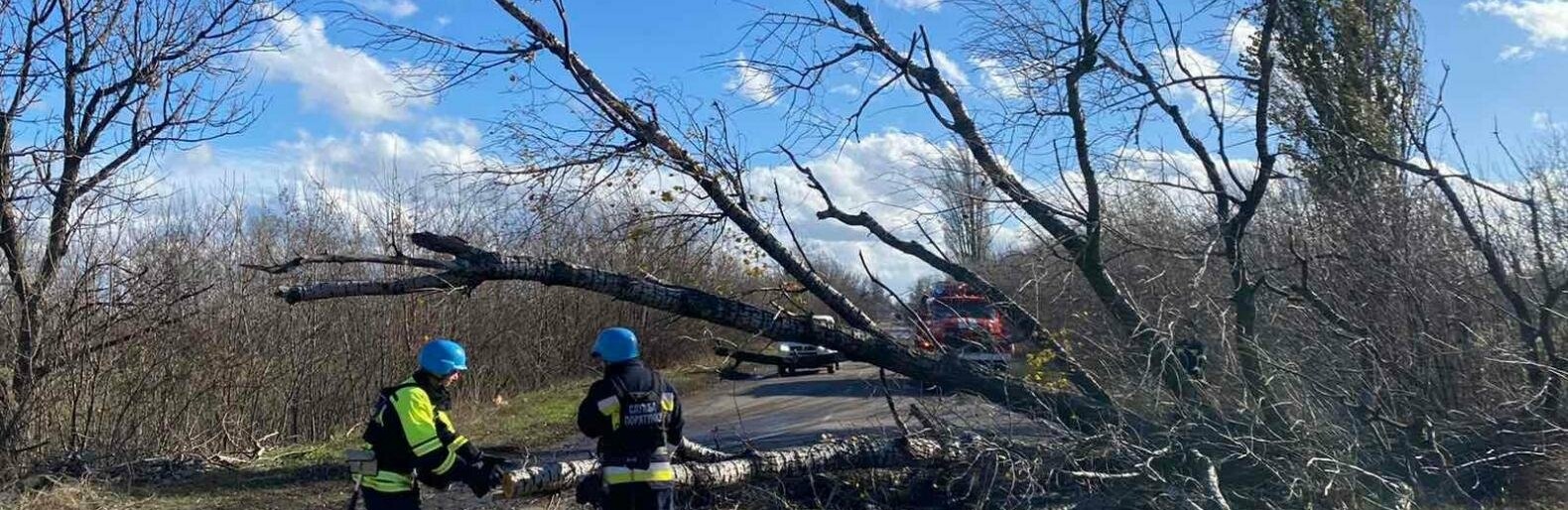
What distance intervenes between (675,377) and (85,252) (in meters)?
13.7

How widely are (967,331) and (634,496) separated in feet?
15.1

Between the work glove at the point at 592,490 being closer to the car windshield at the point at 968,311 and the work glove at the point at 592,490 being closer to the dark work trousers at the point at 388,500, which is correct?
the dark work trousers at the point at 388,500

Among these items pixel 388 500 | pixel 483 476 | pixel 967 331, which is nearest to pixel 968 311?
pixel 967 331

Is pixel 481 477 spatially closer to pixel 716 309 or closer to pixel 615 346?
pixel 615 346

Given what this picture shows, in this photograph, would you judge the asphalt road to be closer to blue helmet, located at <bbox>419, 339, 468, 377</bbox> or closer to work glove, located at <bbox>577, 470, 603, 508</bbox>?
work glove, located at <bbox>577, 470, 603, 508</bbox>

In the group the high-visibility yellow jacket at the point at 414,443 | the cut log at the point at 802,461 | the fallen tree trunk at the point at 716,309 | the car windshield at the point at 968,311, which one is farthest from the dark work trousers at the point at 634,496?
the car windshield at the point at 968,311

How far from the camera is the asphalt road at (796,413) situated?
875 cm

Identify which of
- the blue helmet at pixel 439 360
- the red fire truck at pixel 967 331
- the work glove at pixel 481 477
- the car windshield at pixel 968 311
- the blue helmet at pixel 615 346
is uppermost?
the car windshield at pixel 968 311

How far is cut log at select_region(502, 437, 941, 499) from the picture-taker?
24.2 ft

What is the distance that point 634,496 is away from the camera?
6215 mm

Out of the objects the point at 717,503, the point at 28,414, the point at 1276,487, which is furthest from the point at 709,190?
the point at 28,414

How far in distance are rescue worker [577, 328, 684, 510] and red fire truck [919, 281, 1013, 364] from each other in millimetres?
3412

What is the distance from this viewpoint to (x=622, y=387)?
20.1 feet

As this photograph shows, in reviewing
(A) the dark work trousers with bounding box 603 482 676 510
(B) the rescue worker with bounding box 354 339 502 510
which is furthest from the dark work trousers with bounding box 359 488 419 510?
(A) the dark work trousers with bounding box 603 482 676 510
